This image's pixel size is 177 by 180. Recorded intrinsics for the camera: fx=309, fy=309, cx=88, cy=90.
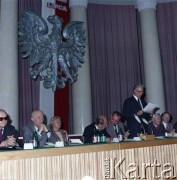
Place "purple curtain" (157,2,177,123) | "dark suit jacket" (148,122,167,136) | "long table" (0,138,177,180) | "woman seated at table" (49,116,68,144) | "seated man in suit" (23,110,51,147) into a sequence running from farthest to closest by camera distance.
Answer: "purple curtain" (157,2,177,123) → "dark suit jacket" (148,122,167,136) → "woman seated at table" (49,116,68,144) → "seated man in suit" (23,110,51,147) → "long table" (0,138,177,180)

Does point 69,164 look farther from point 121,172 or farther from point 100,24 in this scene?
point 100,24

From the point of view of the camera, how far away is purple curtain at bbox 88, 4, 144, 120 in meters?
8.12

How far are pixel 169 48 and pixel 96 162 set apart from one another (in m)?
6.13

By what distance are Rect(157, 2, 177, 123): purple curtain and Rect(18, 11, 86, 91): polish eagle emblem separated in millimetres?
2539

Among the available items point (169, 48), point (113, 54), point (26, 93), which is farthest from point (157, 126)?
point (169, 48)

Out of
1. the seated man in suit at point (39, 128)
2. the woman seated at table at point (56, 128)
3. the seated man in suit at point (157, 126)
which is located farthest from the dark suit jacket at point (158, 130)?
the seated man in suit at point (39, 128)

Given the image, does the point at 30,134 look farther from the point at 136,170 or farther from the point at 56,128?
the point at 136,170

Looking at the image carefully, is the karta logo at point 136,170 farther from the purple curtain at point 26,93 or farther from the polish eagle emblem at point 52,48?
the purple curtain at point 26,93

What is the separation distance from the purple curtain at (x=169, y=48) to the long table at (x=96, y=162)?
14.7ft

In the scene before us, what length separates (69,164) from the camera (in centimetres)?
297

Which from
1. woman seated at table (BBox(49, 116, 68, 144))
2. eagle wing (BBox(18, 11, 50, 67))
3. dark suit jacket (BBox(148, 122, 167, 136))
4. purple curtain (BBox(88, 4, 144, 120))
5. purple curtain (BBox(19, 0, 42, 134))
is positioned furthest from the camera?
purple curtain (BBox(88, 4, 144, 120))

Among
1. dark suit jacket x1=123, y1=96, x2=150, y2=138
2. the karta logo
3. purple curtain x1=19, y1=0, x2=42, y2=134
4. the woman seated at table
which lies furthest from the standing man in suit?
purple curtain x1=19, y1=0, x2=42, y2=134

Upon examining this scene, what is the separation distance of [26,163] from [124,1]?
6.78 meters

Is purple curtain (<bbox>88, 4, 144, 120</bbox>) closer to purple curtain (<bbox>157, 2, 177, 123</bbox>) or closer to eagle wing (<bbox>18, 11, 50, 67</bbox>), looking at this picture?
purple curtain (<bbox>157, 2, 177, 123</bbox>)
